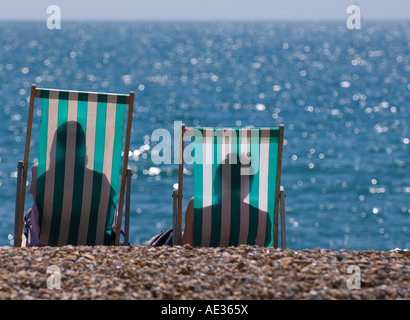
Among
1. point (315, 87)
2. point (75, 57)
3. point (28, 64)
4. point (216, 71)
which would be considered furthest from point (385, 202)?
point (75, 57)

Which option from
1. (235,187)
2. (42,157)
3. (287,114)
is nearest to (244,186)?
(235,187)

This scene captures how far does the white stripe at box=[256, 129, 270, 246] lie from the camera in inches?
214

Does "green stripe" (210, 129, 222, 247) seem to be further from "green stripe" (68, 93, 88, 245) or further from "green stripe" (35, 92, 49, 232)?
"green stripe" (35, 92, 49, 232)

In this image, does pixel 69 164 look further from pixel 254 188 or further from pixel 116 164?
pixel 254 188

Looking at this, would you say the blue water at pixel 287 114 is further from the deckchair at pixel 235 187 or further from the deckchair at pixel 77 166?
the deckchair at pixel 77 166

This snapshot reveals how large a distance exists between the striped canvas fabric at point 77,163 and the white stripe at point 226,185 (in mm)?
646

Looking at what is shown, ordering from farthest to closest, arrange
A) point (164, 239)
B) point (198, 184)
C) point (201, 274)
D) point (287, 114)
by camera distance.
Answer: point (287, 114) < point (164, 239) < point (198, 184) < point (201, 274)

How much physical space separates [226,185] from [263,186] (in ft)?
0.77

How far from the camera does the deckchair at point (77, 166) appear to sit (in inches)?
212

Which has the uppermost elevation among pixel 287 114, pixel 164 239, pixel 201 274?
pixel 287 114

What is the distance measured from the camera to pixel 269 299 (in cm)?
392

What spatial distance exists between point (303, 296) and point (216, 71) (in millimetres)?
57521

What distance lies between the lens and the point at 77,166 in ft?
17.8

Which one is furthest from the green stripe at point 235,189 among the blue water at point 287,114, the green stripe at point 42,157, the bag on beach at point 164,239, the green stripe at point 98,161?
the blue water at point 287,114
